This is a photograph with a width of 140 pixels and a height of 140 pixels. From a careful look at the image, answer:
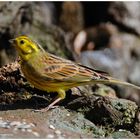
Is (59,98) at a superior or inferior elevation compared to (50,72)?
inferior

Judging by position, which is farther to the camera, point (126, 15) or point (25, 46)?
point (126, 15)

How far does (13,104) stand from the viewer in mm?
7176

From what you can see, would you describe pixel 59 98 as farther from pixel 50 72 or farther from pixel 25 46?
pixel 25 46

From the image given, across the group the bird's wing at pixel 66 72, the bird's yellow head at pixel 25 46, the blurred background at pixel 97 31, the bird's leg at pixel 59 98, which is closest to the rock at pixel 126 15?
the blurred background at pixel 97 31

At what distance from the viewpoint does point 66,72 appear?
23.6 ft

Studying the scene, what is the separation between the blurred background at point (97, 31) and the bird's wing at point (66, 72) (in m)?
3.66

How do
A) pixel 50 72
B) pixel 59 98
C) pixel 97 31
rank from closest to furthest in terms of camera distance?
pixel 59 98, pixel 50 72, pixel 97 31

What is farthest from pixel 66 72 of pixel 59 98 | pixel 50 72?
pixel 59 98

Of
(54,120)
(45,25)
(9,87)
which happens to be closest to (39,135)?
(54,120)

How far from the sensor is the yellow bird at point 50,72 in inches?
278

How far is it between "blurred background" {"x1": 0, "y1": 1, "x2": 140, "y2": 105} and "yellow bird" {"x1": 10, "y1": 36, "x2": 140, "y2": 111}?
369 centimetres

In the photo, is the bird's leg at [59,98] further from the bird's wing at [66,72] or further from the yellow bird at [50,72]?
the bird's wing at [66,72]

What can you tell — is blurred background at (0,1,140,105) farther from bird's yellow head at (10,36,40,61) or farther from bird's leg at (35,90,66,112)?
bird's leg at (35,90,66,112)

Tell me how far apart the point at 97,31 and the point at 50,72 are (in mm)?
6566
